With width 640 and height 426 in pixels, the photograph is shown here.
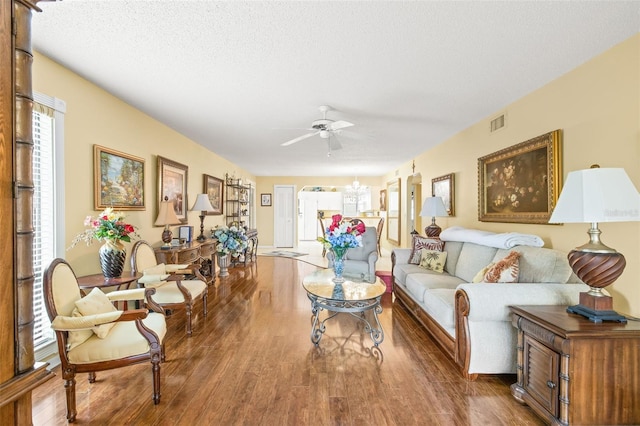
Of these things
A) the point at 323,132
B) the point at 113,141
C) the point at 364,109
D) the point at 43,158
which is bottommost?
the point at 43,158

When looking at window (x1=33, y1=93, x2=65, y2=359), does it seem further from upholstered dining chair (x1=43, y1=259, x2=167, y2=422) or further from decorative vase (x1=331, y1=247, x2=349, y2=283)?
decorative vase (x1=331, y1=247, x2=349, y2=283)

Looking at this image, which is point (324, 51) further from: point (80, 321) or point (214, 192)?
point (214, 192)

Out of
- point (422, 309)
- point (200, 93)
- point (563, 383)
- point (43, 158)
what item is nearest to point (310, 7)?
point (200, 93)

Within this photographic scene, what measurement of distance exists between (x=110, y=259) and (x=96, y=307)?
2.51 ft

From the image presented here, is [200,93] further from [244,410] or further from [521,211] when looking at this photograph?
[521,211]

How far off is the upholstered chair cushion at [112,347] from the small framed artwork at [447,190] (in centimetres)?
436

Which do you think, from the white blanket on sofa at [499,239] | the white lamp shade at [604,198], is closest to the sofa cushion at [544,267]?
the white blanket on sofa at [499,239]

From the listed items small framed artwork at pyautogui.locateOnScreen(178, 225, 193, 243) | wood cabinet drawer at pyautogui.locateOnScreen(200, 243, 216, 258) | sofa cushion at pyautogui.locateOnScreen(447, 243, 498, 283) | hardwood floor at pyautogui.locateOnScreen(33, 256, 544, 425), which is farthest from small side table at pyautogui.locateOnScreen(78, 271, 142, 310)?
sofa cushion at pyautogui.locateOnScreen(447, 243, 498, 283)

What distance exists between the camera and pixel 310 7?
170 centimetres

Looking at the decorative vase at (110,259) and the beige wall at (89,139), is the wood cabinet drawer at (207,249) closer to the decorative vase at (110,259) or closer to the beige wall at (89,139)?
the beige wall at (89,139)

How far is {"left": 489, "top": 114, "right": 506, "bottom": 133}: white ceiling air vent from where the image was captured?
3.36 metres

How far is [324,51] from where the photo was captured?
2.15m

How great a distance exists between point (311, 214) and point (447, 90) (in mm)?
9232

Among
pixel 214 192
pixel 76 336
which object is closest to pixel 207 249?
pixel 214 192
